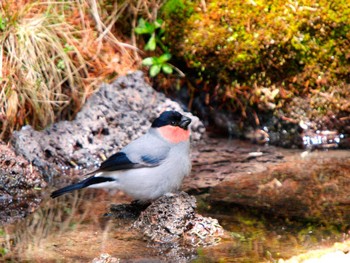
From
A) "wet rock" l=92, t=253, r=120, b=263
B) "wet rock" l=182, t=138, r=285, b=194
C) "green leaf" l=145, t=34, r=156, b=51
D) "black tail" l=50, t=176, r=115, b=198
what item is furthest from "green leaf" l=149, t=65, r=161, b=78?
"wet rock" l=92, t=253, r=120, b=263

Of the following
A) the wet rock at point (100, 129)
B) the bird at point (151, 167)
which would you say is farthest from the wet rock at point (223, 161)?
the bird at point (151, 167)

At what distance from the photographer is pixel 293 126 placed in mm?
7648

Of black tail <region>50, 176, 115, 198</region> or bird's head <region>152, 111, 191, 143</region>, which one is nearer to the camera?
black tail <region>50, 176, 115, 198</region>

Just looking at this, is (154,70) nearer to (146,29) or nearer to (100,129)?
(146,29)

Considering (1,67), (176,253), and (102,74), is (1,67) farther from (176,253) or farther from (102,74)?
(176,253)

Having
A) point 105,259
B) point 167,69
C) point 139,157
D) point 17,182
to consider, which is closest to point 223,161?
point 167,69

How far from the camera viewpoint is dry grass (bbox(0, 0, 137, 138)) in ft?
22.4

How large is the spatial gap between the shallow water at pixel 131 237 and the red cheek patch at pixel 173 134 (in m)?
0.56

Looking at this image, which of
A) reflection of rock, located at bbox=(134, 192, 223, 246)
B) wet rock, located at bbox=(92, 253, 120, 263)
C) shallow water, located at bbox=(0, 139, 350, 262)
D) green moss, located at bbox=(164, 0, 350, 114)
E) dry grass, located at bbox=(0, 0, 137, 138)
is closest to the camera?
wet rock, located at bbox=(92, 253, 120, 263)

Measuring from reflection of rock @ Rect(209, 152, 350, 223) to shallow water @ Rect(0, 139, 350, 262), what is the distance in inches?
7.1

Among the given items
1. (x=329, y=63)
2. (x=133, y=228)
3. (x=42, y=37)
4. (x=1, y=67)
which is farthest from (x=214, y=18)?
(x=133, y=228)

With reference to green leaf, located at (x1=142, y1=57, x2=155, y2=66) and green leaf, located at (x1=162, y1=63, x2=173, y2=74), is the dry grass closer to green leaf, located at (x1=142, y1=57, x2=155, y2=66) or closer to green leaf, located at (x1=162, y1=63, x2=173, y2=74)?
green leaf, located at (x1=142, y1=57, x2=155, y2=66)

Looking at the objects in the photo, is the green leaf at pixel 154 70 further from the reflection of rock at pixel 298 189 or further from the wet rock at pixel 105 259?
the wet rock at pixel 105 259

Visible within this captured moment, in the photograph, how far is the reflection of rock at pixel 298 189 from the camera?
5358mm
